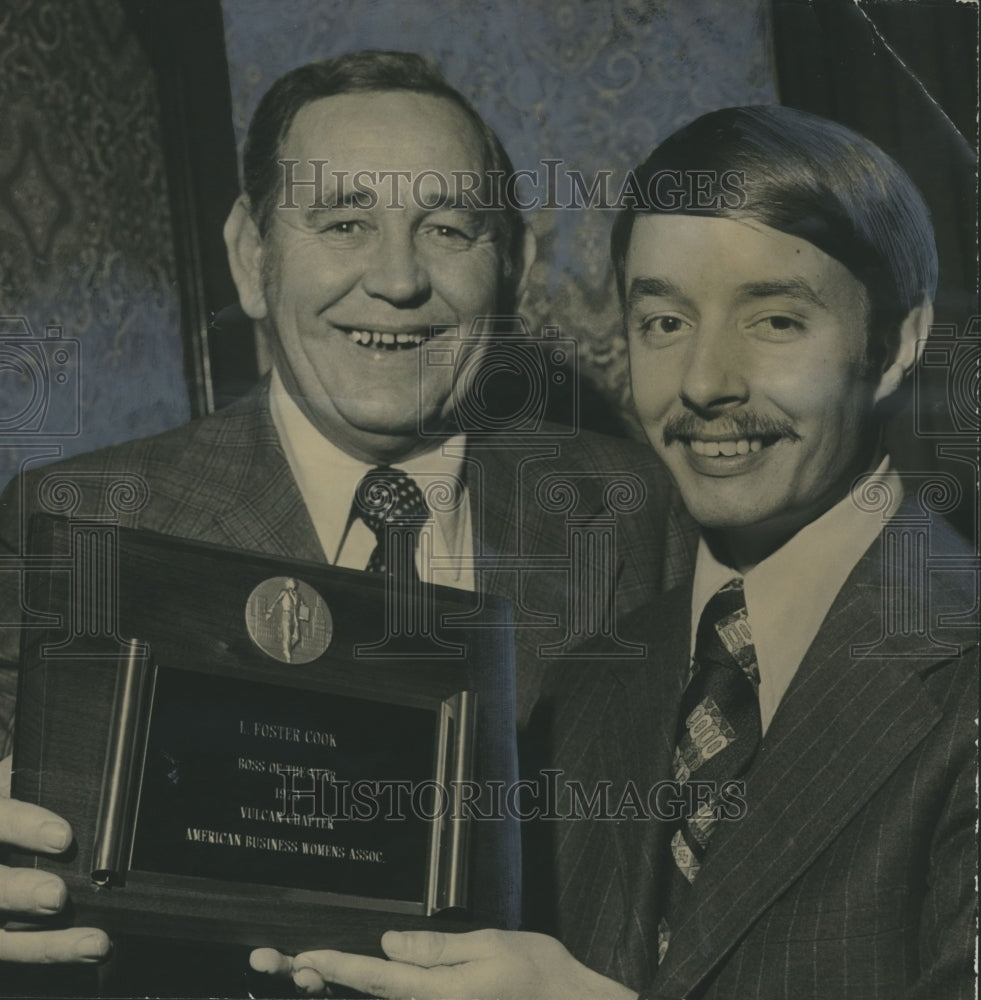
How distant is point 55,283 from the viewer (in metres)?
3.19

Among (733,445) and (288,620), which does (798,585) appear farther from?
(288,620)

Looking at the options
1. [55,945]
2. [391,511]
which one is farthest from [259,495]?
[55,945]

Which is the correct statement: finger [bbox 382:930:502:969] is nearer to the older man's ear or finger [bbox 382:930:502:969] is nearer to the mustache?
the mustache

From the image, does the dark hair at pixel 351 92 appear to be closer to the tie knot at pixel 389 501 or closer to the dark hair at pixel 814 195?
the dark hair at pixel 814 195

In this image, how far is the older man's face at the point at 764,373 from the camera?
3.04 m

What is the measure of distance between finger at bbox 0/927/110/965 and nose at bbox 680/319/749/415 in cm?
139

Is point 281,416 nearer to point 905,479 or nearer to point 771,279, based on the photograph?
point 771,279

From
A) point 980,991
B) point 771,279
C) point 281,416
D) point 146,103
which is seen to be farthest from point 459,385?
point 980,991

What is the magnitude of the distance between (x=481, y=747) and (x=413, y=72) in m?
1.28

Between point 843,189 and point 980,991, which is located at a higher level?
point 843,189

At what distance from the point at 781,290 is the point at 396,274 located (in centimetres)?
70

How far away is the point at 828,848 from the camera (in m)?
2.82
